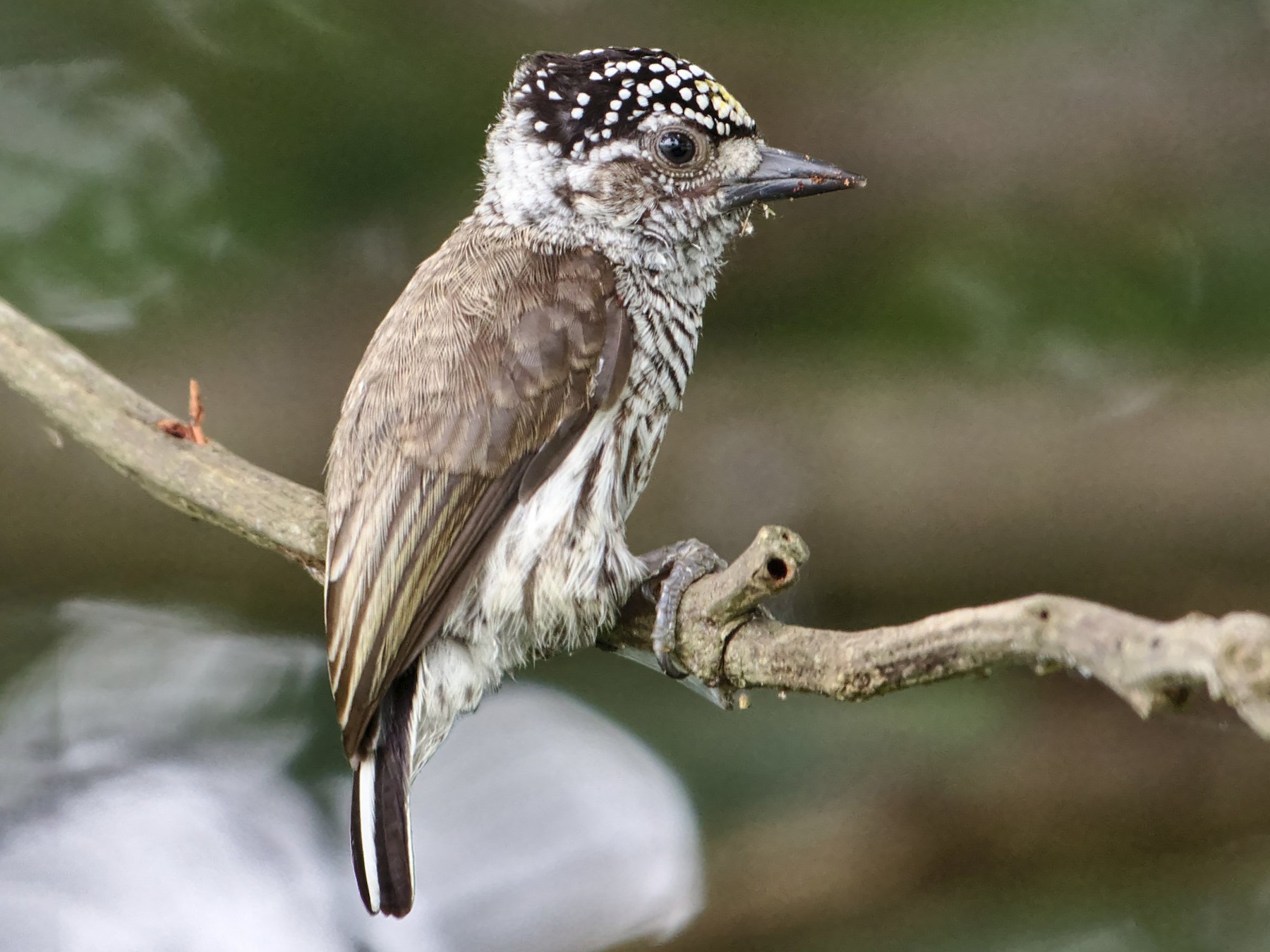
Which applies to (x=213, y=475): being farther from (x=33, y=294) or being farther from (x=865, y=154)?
(x=865, y=154)

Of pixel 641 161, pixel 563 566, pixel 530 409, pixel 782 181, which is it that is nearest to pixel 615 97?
pixel 641 161

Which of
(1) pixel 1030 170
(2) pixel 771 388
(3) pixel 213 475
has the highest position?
(1) pixel 1030 170

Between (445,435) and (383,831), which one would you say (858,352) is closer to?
(445,435)

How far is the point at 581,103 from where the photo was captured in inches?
118

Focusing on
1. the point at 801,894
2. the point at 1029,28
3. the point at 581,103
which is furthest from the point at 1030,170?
the point at 801,894

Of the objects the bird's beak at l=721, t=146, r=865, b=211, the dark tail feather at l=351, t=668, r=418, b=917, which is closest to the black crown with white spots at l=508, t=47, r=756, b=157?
the bird's beak at l=721, t=146, r=865, b=211

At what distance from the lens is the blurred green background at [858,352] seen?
2.88 m

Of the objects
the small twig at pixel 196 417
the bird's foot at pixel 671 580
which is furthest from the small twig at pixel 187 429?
the bird's foot at pixel 671 580

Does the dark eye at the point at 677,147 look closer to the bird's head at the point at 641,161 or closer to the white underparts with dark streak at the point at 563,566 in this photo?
the bird's head at the point at 641,161

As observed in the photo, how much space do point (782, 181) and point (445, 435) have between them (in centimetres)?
90

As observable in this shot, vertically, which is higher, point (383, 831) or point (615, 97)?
point (615, 97)

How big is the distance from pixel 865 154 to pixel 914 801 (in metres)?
1.55

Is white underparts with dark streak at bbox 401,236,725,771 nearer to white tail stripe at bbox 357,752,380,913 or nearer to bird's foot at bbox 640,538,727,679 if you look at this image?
bird's foot at bbox 640,538,727,679

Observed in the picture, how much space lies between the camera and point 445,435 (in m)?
2.66
